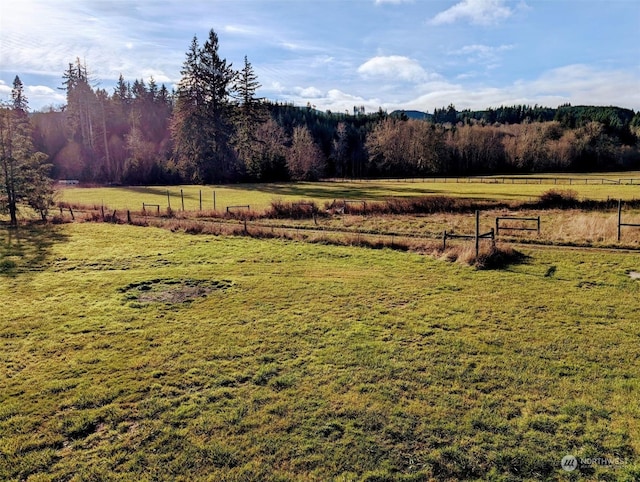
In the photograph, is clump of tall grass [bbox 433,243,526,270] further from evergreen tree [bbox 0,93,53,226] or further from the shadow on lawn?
evergreen tree [bbox 0,93,53,226]

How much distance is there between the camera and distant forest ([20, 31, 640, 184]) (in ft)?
229

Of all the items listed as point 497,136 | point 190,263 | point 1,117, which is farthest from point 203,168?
point 497,136

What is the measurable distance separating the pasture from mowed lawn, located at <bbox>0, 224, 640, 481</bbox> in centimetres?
4

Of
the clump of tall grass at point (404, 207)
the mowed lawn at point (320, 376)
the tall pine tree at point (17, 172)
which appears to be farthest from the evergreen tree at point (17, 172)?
the clump of tall grass at point (404, 207)

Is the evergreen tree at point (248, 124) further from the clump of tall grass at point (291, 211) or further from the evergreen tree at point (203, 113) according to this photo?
the clump of tall grass at point (291, 211)

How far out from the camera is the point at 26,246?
2361cm

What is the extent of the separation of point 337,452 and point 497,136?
124m

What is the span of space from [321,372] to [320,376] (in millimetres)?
168

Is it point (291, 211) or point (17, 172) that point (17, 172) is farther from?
point (291, 211)

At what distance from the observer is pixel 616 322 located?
11281mm

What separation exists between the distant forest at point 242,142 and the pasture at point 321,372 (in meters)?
57.8

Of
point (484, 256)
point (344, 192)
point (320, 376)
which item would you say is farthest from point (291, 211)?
point (320, 376)

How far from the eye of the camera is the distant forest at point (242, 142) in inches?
2753

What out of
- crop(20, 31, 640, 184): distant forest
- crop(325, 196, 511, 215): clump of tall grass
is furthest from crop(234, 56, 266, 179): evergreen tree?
crop(325, 196, 511, 215): clump of tall grass
